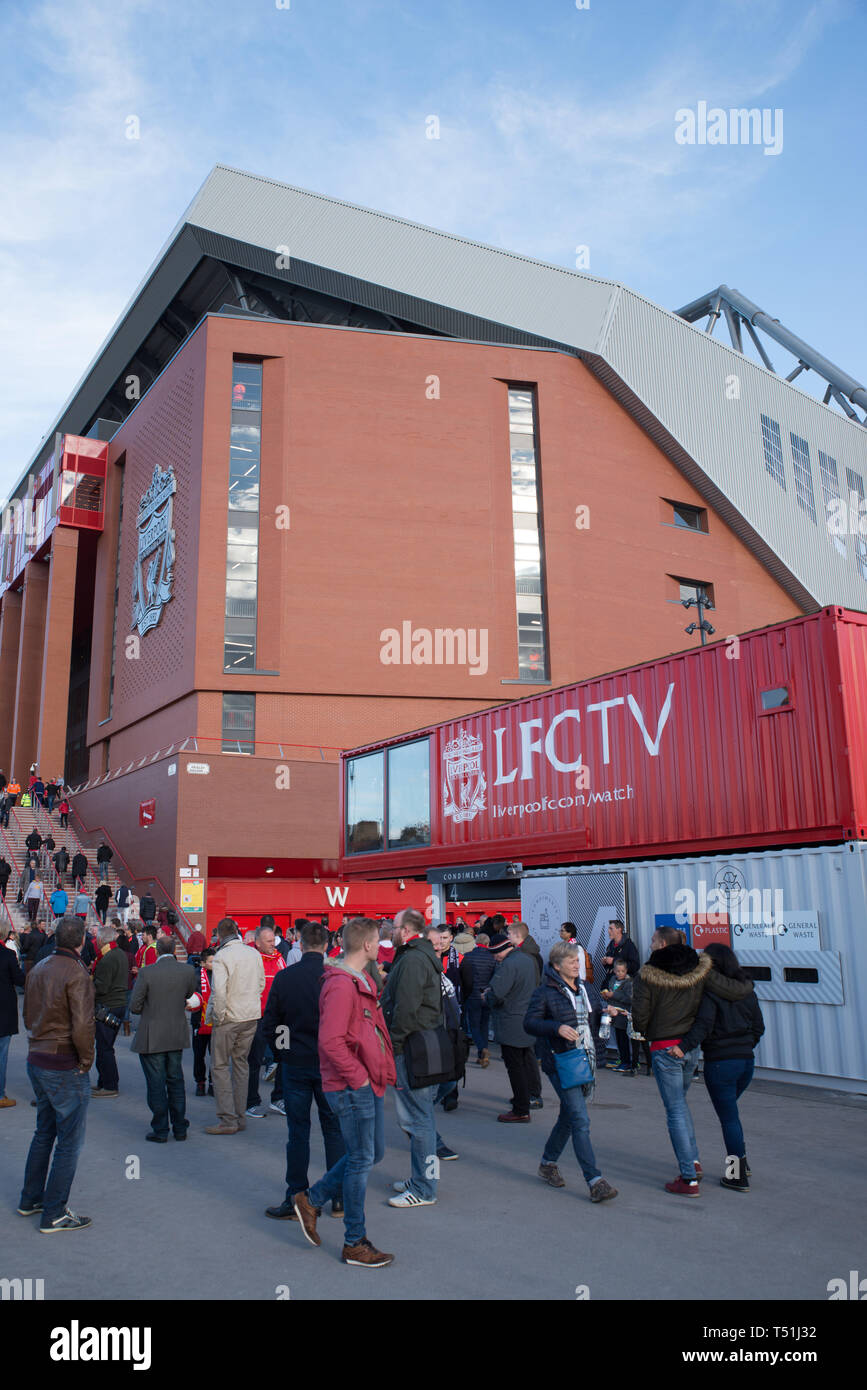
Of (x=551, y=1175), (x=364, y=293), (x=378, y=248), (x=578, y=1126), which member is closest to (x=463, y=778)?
(x=551, y=1175)

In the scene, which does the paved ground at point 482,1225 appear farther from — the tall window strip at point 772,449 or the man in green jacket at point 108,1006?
the tall window strip at point 772,449

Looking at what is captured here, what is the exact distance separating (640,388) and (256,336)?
14357 millimetres

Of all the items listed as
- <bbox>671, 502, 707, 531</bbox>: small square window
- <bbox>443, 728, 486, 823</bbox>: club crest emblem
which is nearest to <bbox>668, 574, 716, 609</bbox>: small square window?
<bbox>671, 502, 707, 531</bbox>: small square window

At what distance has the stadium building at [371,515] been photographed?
1297 inches

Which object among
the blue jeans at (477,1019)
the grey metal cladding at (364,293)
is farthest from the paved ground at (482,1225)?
the grey metal cladding at (364,293)

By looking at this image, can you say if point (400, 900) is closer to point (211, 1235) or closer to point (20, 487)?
point (211, 1235)

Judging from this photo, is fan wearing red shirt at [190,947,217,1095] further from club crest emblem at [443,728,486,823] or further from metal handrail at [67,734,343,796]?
metal handrail at [67,734,343,796]

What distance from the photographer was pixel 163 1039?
8.48 m

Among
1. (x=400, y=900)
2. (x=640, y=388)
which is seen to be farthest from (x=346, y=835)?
(x=640, y=388)

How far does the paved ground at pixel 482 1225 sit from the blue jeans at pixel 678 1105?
0.83ft

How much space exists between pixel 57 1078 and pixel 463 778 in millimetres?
12972

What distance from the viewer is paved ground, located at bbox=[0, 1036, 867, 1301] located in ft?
16.1

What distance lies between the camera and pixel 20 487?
58719 mm
